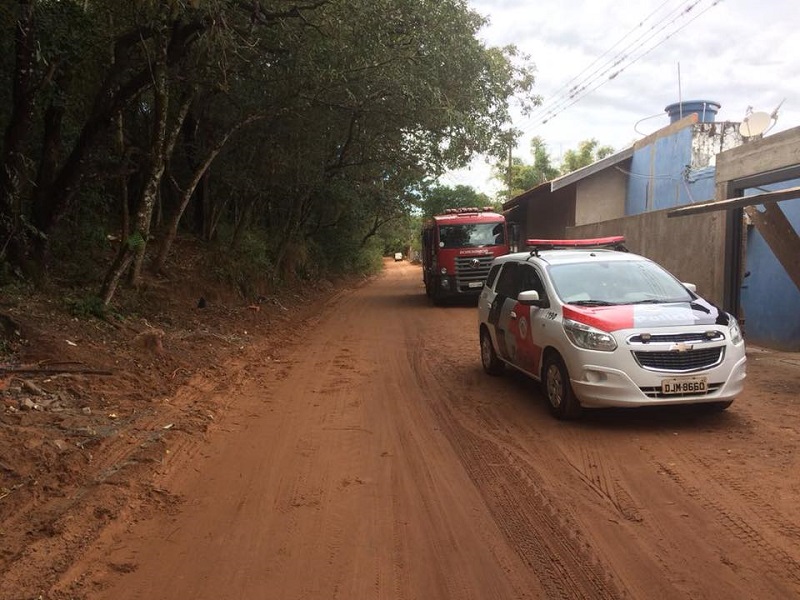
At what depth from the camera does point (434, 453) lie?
573cm

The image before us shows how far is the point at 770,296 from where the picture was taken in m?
12.1

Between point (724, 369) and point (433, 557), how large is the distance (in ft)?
12.7

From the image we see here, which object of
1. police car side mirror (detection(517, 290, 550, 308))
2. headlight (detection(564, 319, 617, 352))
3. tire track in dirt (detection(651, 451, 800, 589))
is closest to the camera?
tire track in dirt (detection(651, 451, 800, 589))

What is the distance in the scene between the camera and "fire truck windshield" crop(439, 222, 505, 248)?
800 inches

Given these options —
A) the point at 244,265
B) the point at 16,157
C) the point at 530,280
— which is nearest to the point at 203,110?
the point at 244,265

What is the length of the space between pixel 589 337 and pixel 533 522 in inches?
98.3

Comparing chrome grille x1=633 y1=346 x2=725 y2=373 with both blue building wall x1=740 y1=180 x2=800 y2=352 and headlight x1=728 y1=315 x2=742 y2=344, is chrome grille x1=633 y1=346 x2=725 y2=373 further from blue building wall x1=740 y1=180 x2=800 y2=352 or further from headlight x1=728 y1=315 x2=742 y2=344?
blue building wall x1=740 y1=180 x2=800 y2=352

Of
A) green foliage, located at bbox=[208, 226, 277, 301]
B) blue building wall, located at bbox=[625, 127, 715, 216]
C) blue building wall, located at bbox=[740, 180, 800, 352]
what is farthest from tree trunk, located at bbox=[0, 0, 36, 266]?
blue building wall, located at bbox=[625, 127, 715, 216]

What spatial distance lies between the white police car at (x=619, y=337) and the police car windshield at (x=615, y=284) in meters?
0.01

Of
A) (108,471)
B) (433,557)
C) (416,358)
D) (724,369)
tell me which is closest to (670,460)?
(724,369)

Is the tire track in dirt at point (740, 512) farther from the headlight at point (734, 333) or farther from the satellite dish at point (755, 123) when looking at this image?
the satellite dish at point (755, 123)

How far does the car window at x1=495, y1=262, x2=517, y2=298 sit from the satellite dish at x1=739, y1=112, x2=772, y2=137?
747cm

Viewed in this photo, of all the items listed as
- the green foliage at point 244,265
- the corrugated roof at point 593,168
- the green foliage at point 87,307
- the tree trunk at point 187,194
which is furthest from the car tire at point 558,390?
the corrugated roof at point 593,168

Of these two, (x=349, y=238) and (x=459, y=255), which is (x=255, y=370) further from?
(x=349, y=238)
